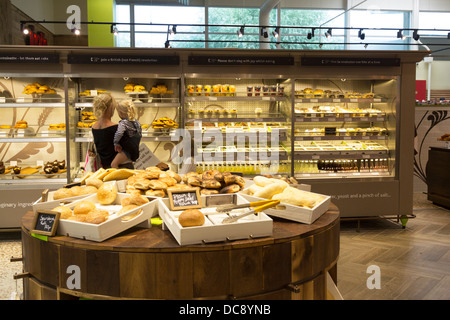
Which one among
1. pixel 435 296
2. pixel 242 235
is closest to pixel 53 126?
pixel 242 235

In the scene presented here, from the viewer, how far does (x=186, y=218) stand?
6.48 ft

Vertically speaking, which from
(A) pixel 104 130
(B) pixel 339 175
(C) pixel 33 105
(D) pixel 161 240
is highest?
(C) pixel 33 105

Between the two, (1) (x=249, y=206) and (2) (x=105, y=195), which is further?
(2) (x=105, y=195)

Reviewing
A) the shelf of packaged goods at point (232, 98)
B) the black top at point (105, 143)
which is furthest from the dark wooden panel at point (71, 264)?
the shelf of packaged goods at point (232, 98)

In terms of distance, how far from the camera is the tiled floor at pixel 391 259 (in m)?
3.71

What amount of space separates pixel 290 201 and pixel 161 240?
814 millimetres

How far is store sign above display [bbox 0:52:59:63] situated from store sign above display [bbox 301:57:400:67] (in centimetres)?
325

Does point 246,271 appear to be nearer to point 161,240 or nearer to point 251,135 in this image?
point 161,240

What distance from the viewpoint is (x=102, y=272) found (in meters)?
1.94

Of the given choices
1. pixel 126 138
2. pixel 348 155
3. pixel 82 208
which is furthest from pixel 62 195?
pixel 348 155

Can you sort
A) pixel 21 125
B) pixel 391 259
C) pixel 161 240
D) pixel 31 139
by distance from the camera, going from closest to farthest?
1. pixel 161 240
2. pixel 391 259
3. pixel 31 139
4. pixel 21 125

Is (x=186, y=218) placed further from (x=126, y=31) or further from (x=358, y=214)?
(x=126, y=31)

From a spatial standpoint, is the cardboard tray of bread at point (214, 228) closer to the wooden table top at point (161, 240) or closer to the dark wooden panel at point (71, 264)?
the wooden table top at point (161, 240)
